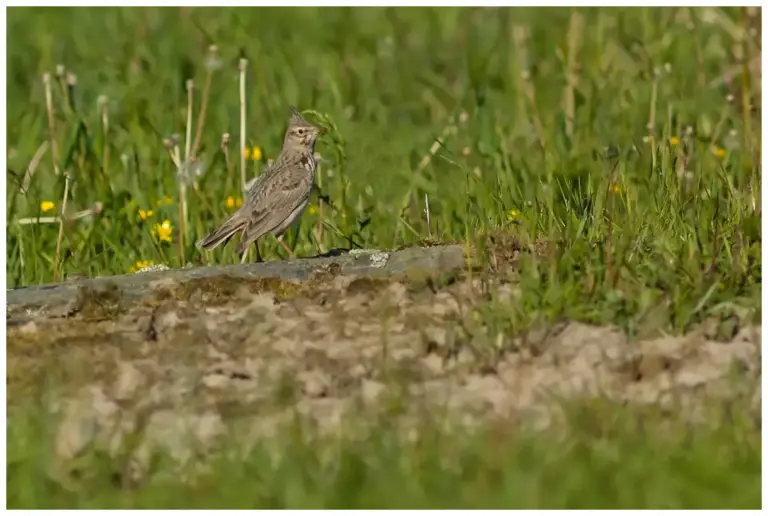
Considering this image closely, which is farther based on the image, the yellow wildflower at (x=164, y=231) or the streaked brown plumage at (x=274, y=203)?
the yellow wildflower at (x=164, y=231)

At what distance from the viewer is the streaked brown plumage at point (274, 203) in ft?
27.9

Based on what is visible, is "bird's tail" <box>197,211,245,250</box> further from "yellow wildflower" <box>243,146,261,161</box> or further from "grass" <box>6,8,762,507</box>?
"yellow wildflower" <box>243,146,261,161</box>

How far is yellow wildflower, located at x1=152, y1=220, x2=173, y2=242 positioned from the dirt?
2459 millimetres

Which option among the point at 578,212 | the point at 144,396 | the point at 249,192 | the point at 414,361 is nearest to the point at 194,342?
the point at 144,396

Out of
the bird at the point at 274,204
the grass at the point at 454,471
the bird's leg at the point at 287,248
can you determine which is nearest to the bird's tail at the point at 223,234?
the bird at the point at 274,204

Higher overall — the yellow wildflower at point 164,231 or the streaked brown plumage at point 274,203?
the streaked brown plumage at point 274,203

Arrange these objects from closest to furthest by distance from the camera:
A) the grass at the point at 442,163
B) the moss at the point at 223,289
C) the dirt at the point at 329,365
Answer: the grass at the point at 442,163 → the dirt at the point at 329,365 → the moss at the point at 223,289

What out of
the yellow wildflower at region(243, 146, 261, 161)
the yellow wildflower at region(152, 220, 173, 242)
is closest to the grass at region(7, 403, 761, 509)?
the yellow wildflower at region(152, 220, 173, 242)

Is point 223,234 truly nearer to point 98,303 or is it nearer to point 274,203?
point 274,203

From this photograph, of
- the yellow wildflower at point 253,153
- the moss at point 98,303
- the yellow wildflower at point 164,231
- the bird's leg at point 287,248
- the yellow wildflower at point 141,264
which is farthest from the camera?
the yellow wildflower at point 253,153

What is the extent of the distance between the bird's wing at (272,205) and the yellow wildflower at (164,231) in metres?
0.61

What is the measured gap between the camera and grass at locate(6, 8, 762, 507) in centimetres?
508

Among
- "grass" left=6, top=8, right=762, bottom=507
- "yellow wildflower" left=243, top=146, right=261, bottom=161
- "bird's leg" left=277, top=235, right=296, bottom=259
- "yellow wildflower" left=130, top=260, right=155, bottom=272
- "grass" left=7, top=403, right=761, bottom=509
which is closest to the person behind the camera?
"grass" left=7, top=403, right=761, bottom=509

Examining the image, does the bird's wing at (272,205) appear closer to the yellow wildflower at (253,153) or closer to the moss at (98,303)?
the yellow wildflower at (253,153)
